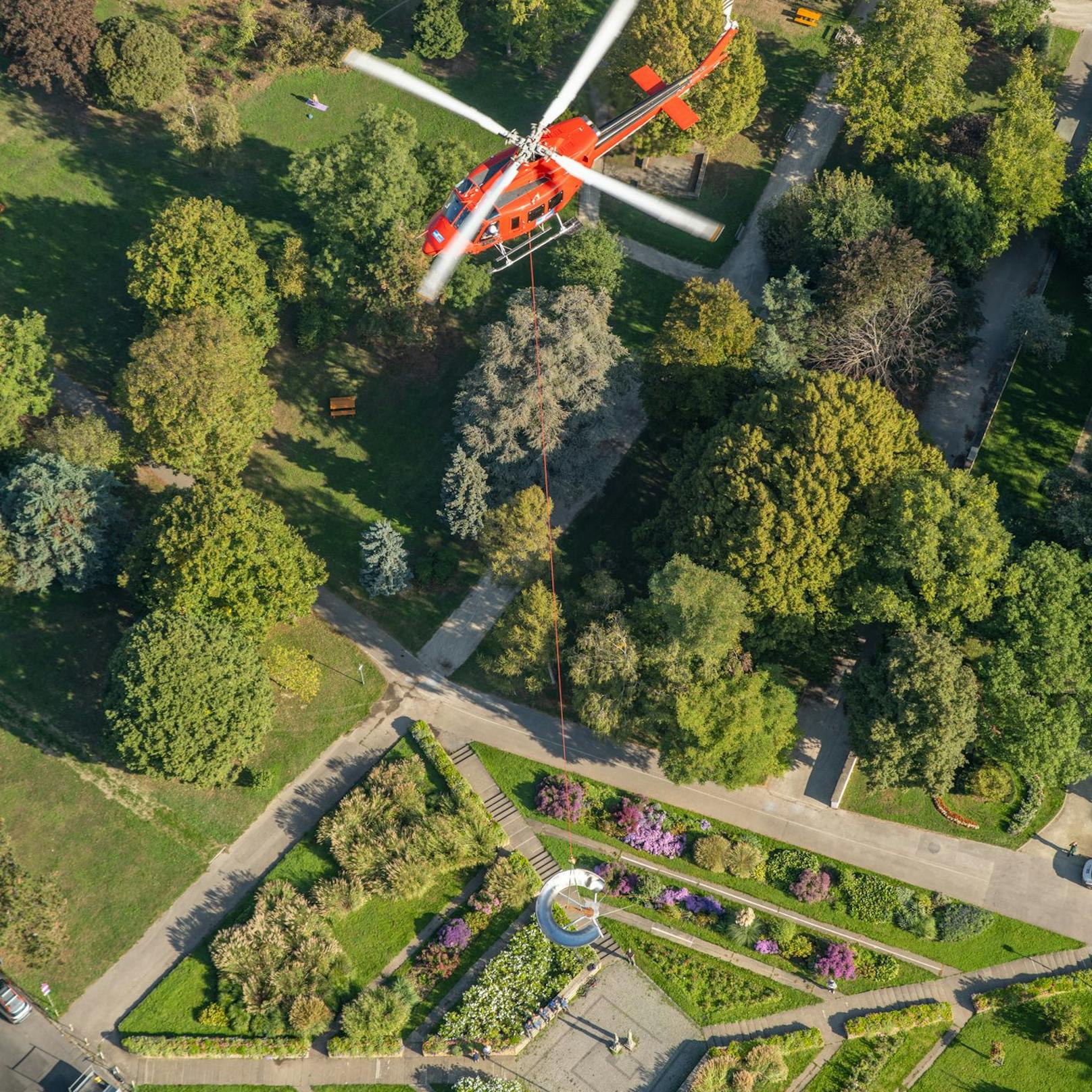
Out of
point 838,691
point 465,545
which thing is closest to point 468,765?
point 465,545

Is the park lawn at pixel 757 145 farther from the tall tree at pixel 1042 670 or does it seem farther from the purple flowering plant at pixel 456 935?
the purple flowering plant at pixel 456 935

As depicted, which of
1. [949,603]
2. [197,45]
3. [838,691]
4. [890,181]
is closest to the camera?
[949,603]

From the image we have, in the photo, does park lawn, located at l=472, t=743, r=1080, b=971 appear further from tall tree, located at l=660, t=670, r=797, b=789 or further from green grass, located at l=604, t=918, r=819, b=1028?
tall tree, located at l=660, t=670, r=797, b=789

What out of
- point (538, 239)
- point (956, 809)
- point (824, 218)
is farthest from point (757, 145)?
point (956, 809)

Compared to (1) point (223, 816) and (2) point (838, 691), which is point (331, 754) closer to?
(1) point (223, 816)

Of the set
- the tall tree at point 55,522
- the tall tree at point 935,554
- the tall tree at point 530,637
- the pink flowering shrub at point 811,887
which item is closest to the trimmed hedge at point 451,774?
the tall tree at point 530,637

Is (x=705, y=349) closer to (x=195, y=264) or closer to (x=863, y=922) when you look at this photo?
(x=195, y=264)
